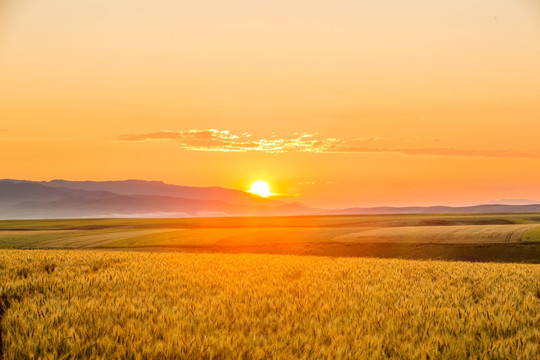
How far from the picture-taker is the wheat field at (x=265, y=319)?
5637 millimetres

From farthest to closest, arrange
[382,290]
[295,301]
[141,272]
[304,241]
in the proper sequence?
[304,241] < [141,272] < [382,290] < [295,301]

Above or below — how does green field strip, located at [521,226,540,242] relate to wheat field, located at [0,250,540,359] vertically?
above

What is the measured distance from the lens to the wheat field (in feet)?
18.5

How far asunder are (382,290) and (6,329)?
25.1 feet

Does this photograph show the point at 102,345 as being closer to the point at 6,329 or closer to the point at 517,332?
the point at 6,329

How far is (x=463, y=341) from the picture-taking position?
6.14 meters

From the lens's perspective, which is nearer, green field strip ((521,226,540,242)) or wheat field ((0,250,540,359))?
wheat field ((0,250,540,359))

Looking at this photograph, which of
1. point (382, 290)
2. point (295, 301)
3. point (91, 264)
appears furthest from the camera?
point (91, 264)

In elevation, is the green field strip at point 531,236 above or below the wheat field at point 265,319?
above

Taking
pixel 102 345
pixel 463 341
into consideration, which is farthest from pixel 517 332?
pixel 102 345

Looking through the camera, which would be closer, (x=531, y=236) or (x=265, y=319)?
(x=265, y=319)

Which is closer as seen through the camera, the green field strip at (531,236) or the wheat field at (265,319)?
the wheat field at (265,319)

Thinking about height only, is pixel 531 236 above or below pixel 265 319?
above

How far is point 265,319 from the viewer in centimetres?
709
